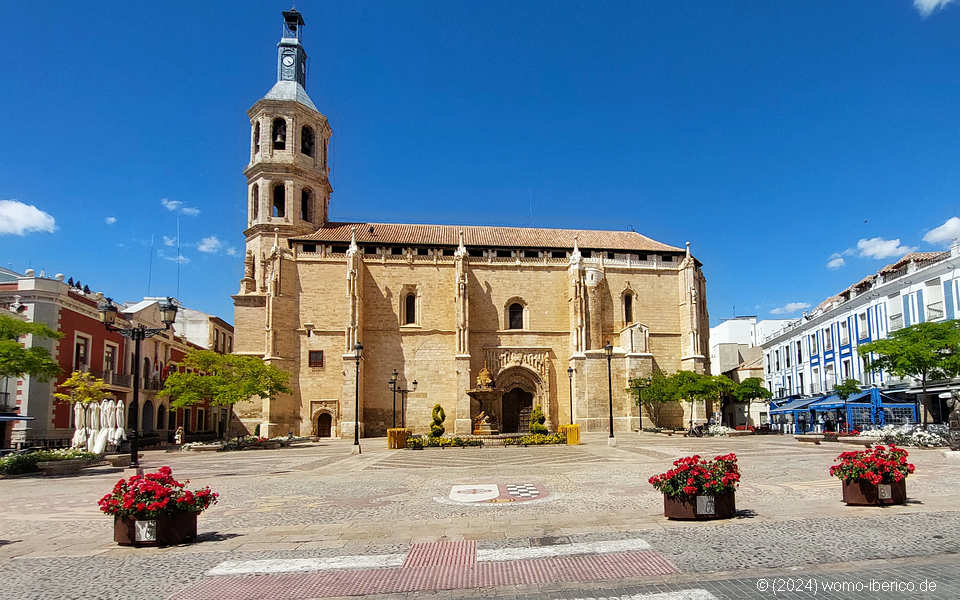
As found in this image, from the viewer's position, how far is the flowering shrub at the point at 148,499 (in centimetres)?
749

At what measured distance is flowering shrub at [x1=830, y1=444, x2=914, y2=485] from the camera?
916cm

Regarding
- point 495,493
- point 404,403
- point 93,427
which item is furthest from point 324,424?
point 495,493

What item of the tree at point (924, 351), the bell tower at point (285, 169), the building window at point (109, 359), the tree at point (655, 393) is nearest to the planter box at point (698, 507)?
the tree at point (924, 351)

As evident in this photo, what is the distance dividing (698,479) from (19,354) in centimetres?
1960

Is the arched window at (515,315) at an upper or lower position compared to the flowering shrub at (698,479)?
upper

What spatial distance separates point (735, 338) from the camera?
69.2m

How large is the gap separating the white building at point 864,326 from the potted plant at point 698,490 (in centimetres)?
2307

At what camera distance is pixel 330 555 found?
7078 millimetres

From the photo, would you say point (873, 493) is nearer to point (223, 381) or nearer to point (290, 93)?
point (223, 381)

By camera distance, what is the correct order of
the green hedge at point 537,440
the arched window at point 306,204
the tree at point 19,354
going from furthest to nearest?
the arched window at point 306,204, the green hedge at point 537,440, the tree at point 19,354

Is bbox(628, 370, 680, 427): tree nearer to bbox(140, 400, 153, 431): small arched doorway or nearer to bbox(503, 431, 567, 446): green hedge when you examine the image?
bbox(503, 431, 567, 446): green hedge

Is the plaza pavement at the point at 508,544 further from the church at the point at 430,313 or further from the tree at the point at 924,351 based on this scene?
the church at the point at 430,313

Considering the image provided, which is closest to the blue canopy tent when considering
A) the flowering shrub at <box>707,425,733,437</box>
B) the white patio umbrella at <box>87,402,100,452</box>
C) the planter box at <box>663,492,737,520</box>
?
the flowering shrub at <box>707,425,733,437</box>

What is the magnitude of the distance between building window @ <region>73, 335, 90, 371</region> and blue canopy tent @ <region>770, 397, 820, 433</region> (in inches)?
1489
